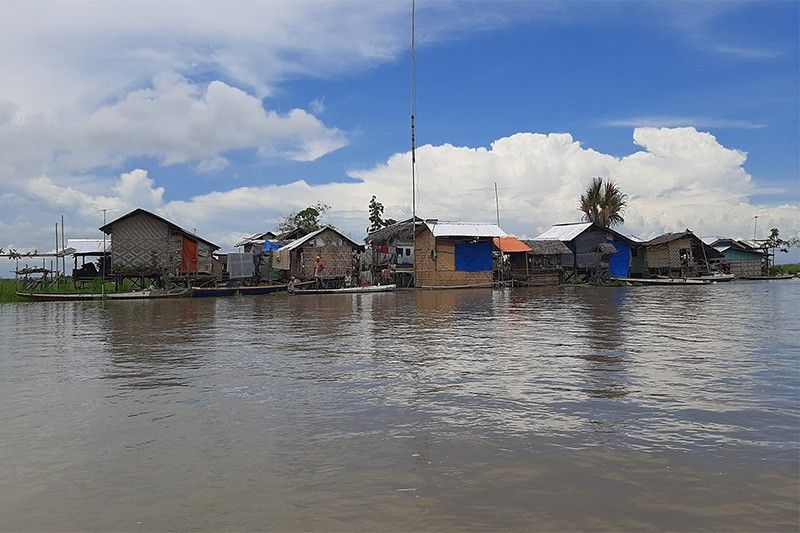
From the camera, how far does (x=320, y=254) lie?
32.9 m

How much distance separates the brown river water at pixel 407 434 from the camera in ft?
13.3

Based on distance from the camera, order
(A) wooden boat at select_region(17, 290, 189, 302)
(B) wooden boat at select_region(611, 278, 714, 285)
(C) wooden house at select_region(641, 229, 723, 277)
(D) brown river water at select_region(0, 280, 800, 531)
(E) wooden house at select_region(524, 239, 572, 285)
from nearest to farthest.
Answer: (D) brown river water at select_region(0, 280, 800, 531)
(A) wooden boat at select_region(17, 290, 189, 302)
(B) wooden boat at select_region(611, 278, 714, 285)
(E) wooden house at select_region(524, 239, 572, 285)
(C) wooden house at select_region(641, 229, 723, 277)

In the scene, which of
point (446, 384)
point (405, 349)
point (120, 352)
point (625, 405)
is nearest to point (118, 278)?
point (120, 352)

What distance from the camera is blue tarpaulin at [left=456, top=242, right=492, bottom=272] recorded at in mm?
34812

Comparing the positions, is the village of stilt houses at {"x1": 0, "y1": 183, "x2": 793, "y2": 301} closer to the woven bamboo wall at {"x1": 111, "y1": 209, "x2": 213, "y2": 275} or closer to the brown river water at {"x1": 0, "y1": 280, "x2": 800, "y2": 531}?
the woven bamboo wall at {"x1": 111, "y1": 209, "x2": 213, "y2": 275}

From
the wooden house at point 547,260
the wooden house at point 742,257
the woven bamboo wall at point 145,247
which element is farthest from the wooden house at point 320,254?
the wooden house at point 742,257

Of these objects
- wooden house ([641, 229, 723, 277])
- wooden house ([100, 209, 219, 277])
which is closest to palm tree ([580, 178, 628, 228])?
wooden house ([641, 229, 723, 277])

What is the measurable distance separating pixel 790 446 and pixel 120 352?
34.9 ft

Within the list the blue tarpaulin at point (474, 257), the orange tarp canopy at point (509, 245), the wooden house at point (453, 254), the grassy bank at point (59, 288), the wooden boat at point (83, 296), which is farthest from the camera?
the orange tarp canopy at point (509, 245)

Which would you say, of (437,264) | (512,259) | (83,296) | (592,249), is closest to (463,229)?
(437,264)

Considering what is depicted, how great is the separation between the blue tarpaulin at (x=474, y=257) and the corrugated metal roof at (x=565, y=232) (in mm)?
5738

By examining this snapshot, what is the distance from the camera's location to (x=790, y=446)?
5227 millimetres

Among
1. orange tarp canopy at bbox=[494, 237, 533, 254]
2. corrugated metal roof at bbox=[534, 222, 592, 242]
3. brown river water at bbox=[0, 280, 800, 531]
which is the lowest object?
Answer: brown river water at bbox=[0, 280, 800, 531]

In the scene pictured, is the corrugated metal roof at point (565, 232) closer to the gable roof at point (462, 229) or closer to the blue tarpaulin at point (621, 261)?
the blue tarpaulin at point (621, 261)
